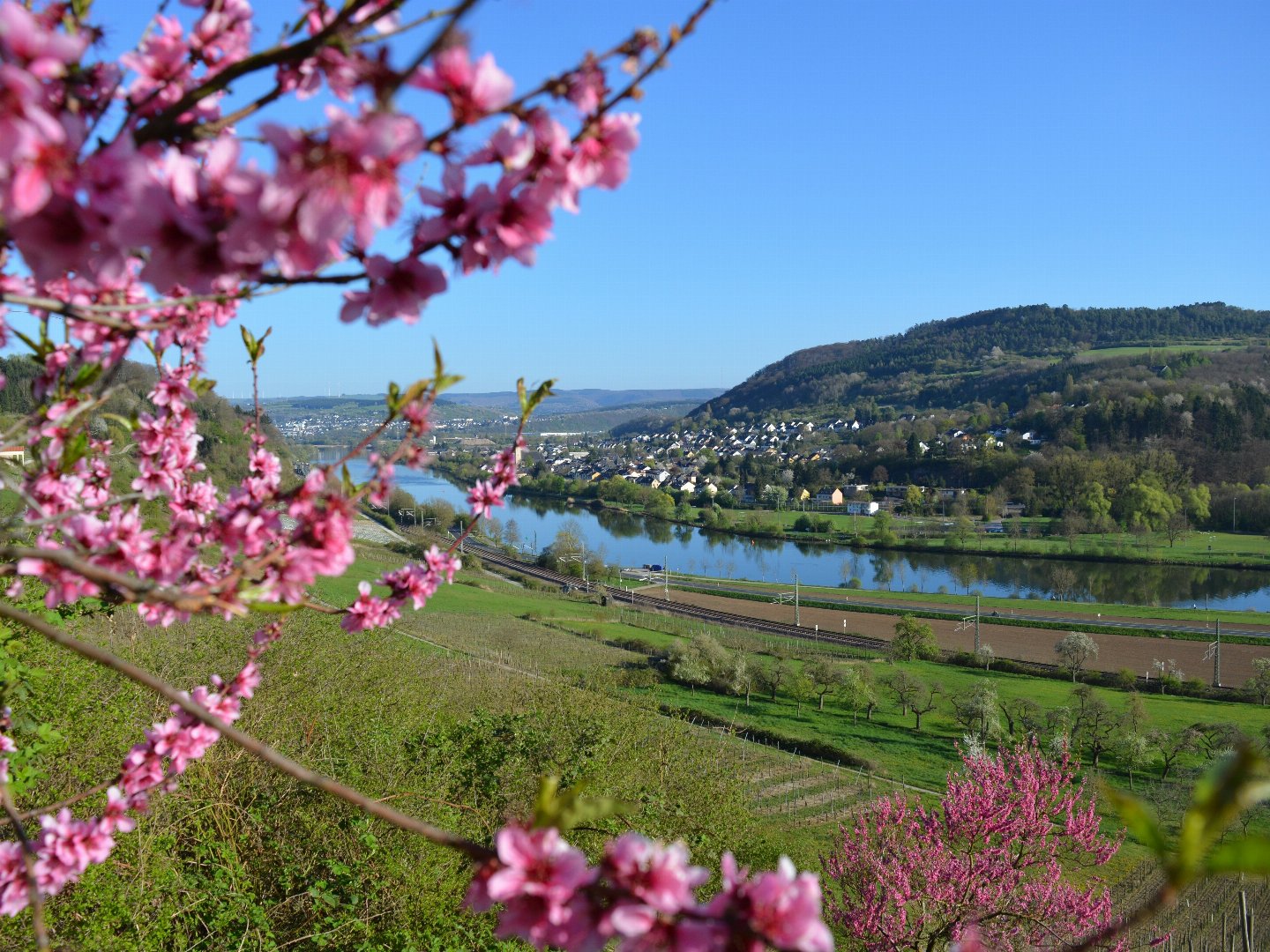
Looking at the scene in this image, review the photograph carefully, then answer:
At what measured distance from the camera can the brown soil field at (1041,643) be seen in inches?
1196

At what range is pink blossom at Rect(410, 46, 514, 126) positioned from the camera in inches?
36.8

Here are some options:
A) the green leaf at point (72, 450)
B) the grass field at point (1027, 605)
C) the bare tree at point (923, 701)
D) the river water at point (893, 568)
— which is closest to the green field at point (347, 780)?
the green leaf at point (72, 450)

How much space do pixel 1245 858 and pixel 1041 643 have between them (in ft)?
125

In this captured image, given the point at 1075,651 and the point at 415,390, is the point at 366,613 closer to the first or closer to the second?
the point at 415,390

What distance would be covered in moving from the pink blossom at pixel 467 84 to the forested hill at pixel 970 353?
399 feet

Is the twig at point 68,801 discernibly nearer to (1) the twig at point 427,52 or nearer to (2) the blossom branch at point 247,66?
(2) the blossom branch at point 247,66

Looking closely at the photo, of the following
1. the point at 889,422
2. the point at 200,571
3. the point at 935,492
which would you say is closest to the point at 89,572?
the point at 200,571

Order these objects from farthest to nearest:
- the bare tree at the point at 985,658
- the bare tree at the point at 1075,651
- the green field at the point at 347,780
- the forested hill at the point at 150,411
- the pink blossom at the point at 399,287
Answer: the bare tree at the point at 985,658
the bare tree at the point at 1075,651
the green field at the point at 347,780
the forested hill at the point at 150,411
the pink blossom at the point at 399,287

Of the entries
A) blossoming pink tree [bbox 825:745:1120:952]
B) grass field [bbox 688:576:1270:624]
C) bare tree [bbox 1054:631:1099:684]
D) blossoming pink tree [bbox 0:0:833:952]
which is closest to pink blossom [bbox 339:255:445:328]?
blossoming pink tree [bbox 0:0:833:952]

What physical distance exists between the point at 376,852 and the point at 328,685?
Answer: 13.0 ft

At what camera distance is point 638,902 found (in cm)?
96

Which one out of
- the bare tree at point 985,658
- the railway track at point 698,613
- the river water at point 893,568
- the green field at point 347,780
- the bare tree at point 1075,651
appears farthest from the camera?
the river water at point 893,568

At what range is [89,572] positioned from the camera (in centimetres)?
91

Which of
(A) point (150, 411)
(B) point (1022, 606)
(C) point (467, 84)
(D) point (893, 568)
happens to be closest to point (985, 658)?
(B) point (1022, 606)
